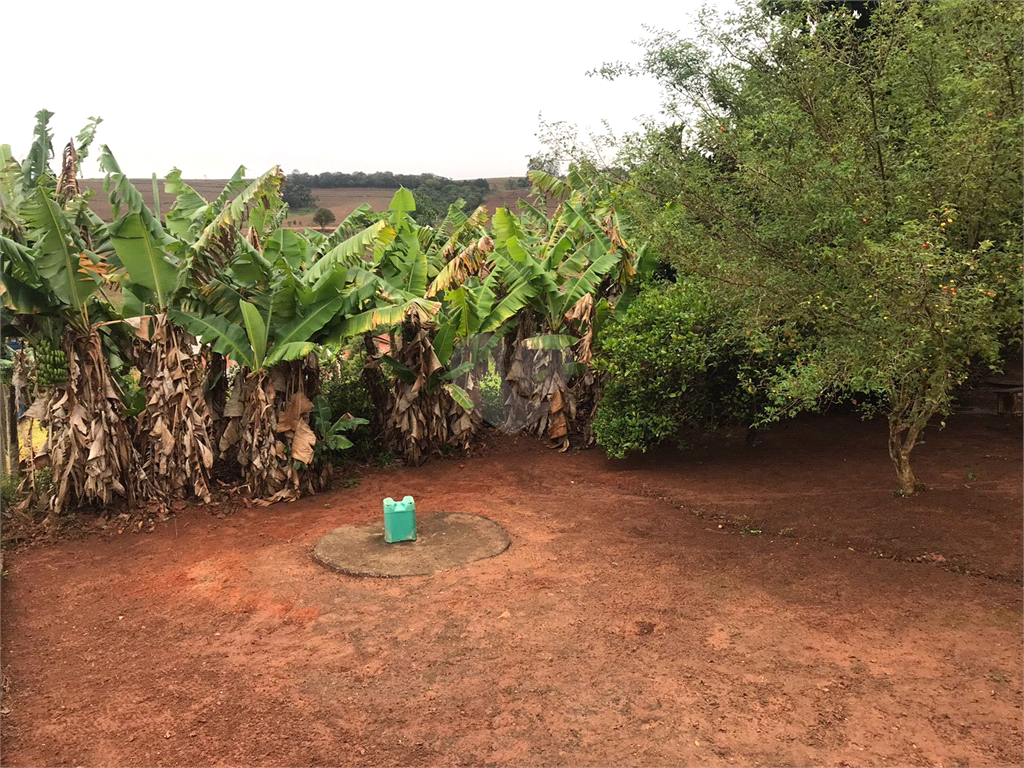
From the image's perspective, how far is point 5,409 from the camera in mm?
7820

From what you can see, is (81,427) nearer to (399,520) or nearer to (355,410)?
(399,520)

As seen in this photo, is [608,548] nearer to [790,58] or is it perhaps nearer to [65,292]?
[790,58]

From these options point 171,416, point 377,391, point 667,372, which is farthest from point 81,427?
point 667,372

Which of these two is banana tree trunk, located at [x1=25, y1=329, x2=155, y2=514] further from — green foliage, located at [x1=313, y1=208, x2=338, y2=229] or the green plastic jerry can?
green foliage, located at [x1=313, y1=208, x2=338, y2=229]

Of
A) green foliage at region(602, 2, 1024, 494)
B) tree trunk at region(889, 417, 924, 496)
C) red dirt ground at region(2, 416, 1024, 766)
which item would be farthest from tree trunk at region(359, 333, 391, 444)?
tree trunk at region(889, 417, 924, 496)

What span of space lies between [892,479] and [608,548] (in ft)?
11.0

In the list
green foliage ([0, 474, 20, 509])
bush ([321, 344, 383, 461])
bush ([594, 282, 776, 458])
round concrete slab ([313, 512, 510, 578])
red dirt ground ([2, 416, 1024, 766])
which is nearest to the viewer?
red dirt ground ([2, 416, 1024, 766])

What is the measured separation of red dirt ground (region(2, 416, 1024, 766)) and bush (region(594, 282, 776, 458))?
139 cm

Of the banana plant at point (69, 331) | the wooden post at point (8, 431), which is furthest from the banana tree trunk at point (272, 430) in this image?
the wooden post at point (8, 431)

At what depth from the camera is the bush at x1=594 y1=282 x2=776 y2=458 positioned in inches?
335

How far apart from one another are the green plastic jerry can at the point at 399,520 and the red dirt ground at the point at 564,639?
0.72m

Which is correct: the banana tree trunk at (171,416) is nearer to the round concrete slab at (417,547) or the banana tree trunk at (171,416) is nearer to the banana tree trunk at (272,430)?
the banana tree trunk at (272,430)

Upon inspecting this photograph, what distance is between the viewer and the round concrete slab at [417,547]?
19.9 ft

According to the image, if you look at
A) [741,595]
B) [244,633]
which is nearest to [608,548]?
[741,595]
